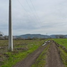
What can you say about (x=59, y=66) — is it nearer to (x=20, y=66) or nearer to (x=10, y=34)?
(x=20, y=66)

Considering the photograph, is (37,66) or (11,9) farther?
(11,9)

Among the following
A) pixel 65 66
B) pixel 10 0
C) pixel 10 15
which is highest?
pixel 10 0

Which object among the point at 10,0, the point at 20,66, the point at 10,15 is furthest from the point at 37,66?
the point at 10,0

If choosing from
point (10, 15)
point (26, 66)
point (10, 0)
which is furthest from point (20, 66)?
point (10, 0)

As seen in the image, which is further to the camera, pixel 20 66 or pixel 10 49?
pixel 10 49

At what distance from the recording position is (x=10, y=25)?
24562 mm

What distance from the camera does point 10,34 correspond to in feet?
80.3

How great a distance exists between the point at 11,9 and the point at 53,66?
15.1 m

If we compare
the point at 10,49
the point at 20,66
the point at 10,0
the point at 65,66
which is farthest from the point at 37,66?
the point at 10,0

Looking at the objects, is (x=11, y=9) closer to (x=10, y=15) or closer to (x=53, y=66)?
(x=10, y=15)

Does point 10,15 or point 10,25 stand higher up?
point 10,15

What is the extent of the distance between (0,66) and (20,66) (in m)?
1.58

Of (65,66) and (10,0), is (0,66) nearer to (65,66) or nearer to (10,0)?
(65,66)

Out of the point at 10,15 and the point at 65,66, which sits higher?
the point at 10,15
